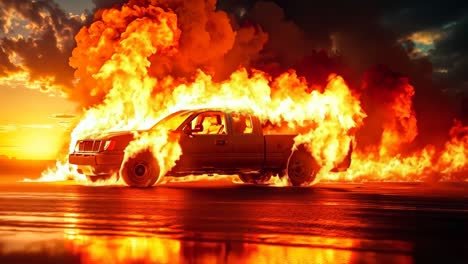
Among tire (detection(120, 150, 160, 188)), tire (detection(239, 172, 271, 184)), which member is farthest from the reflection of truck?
tire (detection(239, 172, 271, 184))

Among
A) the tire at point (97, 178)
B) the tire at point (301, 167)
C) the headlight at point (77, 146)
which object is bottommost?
the tire at point (97, 178)

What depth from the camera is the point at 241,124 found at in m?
19.5

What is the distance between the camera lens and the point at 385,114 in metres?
39.3

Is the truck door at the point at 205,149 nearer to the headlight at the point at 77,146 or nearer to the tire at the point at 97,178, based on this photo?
the tire at the point at 97,178

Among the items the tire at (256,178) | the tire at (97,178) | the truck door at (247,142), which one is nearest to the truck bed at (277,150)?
the truck door at (247,142)

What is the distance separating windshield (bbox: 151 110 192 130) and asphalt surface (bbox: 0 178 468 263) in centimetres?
192

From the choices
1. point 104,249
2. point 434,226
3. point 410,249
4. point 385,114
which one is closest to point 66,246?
point 104,249

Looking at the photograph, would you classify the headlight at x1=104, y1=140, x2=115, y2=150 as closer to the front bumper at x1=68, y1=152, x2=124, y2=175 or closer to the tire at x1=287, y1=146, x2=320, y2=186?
the front bumper at x1=68, y1=152, x2=124, y2=175

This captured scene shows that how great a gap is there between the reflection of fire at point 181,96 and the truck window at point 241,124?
0.51 metres

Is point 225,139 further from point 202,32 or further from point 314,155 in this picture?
point 202,32

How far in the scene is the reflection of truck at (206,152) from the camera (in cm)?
1859

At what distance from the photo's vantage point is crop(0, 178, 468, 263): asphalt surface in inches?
334

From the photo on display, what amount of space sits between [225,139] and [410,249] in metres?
10.4

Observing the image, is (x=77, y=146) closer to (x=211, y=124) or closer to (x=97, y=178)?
(x=97, y=178)
